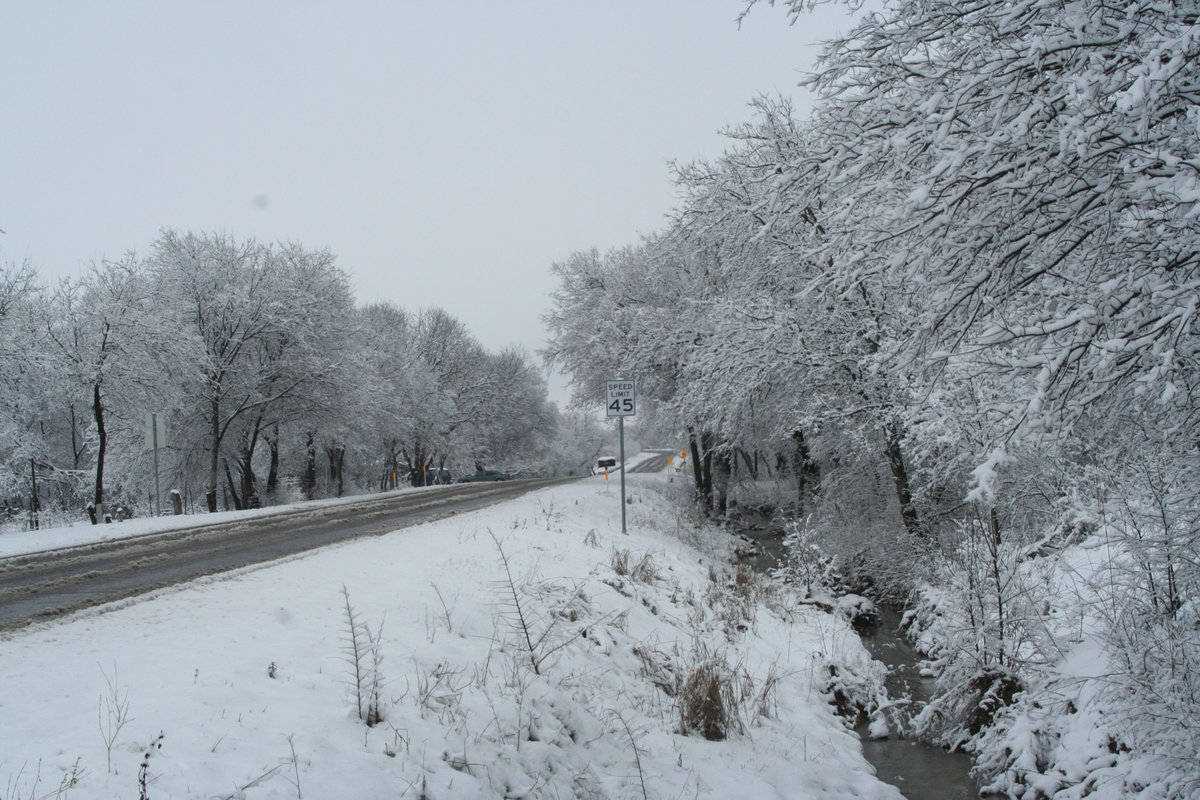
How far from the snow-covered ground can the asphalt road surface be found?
645 millimetres

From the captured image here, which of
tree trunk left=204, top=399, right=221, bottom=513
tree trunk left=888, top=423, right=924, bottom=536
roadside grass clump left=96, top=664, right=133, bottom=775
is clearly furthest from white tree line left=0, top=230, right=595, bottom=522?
tree trunk left=888, top=423, right=924, bottom=536

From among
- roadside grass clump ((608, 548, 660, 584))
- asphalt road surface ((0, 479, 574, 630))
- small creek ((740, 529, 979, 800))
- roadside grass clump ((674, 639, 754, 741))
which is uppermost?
asphalt road surface ((0, 479, 574, 630))

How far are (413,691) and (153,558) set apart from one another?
5895 millimetres

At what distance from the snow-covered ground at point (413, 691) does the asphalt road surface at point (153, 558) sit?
2.12 feet

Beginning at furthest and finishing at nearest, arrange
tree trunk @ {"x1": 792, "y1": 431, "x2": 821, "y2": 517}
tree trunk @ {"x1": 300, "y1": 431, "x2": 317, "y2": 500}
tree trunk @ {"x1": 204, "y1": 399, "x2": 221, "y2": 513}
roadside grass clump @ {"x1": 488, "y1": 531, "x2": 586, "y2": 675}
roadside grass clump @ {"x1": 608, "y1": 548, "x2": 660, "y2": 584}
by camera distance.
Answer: tree trunk @ {"x1": 300, "y1": 431, "x2": 317, "y2": 500} → tree trunk @ {"x1": 204, "y1": 399, "x2": 221, "y2": 513} → tree trunk @ {"x1": 792, "y1": 431, "x2": 821, "y2": 517} → roadside grass clump @ {"x1": 608, "y1": 548, "x2": 660, "y2": 584} → roadside grass clump @ {"x1": 488, "y1": 531, "x2": 586, "y2": 675}

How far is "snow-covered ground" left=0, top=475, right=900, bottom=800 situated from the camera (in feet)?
11.6

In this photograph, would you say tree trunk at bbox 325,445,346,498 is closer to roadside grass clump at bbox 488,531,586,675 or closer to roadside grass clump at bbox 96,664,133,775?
roadside grass clump at bbox 488,531,586,675

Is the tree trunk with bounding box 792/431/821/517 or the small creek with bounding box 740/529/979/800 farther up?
the tree trunk with bounding box 792/431/821/517

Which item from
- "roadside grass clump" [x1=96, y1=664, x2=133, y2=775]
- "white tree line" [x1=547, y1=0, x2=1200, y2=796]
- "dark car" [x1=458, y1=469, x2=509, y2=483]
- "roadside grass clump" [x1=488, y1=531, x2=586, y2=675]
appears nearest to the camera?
"white tree line" [x1=547, y1=0, x2=1200, y2=796]

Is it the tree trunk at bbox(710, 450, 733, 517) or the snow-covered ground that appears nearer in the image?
the snow-covered ground

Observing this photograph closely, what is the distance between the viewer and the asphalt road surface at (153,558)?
6387mm

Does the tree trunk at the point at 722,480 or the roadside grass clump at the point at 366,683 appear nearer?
the roadside grass clump at the point at 366,683

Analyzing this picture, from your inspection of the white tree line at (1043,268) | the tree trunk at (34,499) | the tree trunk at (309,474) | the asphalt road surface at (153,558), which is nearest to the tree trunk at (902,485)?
the white tree line at (1043,268)

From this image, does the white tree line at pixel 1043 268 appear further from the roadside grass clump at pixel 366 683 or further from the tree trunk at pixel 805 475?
the tree trunk at pixel 805 475
